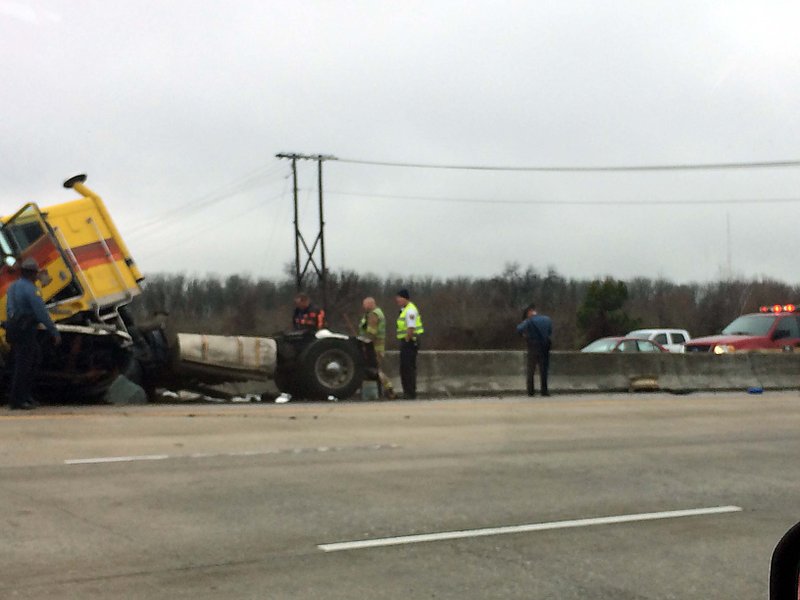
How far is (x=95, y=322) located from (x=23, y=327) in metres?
1.59

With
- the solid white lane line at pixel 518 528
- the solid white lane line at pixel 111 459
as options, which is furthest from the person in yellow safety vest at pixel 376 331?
the solid white lane line at pixel 518 528

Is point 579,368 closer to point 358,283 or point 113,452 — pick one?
point 113,452

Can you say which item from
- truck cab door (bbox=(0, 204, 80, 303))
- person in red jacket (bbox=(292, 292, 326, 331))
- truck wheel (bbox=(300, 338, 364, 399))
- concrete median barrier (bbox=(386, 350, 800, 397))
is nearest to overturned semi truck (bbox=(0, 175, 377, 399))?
truck cab door (bbox=(0, 204, 80, 303))

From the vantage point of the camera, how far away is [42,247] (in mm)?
14797

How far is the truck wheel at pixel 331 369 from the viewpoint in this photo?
56.9 ft

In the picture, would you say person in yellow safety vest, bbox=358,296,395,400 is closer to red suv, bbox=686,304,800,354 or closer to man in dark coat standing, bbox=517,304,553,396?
man in dark coat standing, bbox=517,304,553,396

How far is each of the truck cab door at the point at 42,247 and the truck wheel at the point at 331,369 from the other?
13.8 feet

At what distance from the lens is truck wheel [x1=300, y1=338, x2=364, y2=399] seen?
17.3 metres

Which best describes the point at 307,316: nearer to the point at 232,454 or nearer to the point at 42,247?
the point at 42,247

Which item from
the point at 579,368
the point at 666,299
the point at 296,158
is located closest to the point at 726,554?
the point at 579,368

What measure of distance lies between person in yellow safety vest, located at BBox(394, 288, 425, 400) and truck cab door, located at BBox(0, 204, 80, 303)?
19.3ft

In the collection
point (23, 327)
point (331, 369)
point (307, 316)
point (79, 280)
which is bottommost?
point (331, 369)

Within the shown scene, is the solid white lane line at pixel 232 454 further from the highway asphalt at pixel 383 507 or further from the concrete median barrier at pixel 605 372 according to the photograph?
the concrete median barrier at pixel 605 372

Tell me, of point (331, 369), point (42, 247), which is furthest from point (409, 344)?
point (42, 247)
